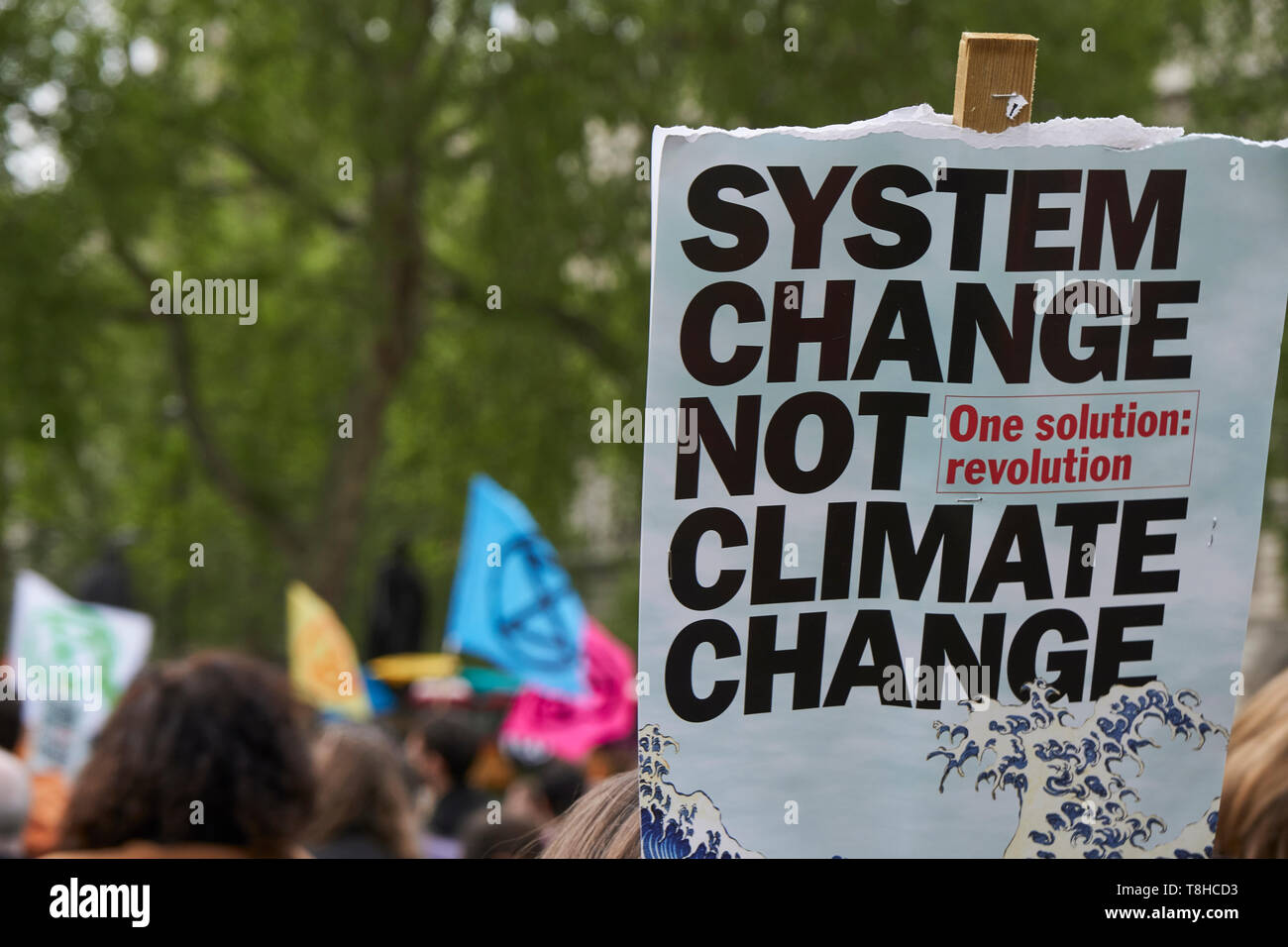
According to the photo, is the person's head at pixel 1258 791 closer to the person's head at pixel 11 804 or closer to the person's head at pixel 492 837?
the person's head at pixel 492 837

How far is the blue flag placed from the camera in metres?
6.80

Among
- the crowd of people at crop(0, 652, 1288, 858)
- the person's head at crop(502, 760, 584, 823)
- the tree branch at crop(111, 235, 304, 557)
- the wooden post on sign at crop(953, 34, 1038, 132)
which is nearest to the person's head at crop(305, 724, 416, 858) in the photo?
the crowd of people at crop(0, 652, 1288, 858)

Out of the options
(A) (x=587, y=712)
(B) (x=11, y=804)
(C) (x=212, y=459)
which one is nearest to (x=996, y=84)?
(B) (x=11, y=804)

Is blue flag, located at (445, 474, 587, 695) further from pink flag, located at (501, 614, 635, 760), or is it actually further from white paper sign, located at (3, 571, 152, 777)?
white paper sign, located at (3, 571, 152, 777)

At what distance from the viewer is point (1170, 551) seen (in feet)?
6.18

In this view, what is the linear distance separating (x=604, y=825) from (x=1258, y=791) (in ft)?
3.16

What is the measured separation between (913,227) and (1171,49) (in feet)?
35.2

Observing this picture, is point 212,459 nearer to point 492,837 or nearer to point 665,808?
point 492,837

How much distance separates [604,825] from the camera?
193 centimetres

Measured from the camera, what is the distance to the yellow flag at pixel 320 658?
700cm

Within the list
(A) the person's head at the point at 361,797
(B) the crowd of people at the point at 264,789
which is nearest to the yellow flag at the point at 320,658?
(B) the crowd of people at the point at 264,789

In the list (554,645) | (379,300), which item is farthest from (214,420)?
(554,645)

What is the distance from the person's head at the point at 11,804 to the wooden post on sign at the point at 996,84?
264cm
